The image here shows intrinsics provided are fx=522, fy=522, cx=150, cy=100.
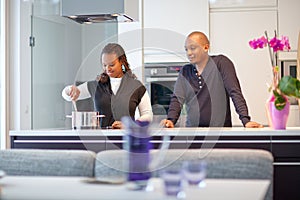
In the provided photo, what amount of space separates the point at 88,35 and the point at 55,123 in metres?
1.17

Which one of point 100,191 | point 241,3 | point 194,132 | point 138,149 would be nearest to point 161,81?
point 241,3

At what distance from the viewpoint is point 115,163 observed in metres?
2.03

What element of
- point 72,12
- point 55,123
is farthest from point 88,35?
point 72,12

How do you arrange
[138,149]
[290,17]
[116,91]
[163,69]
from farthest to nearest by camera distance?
[163,69] → [290,17] → [116,91] → [138,149]

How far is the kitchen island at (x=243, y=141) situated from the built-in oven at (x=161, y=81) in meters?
1.99

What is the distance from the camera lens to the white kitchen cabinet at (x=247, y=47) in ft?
16.5

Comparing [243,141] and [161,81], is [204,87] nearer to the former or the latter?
[243,141]

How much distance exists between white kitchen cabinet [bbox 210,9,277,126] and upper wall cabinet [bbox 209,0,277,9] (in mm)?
49

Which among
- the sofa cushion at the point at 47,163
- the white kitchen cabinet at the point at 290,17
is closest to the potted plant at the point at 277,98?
the sofa cushion at the point at 47,163

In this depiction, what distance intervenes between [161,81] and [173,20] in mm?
617

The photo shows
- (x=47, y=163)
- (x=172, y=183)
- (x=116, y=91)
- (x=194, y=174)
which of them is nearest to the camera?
(x=172, y=183)

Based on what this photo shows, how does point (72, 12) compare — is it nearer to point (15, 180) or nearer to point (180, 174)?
point (15, 180)

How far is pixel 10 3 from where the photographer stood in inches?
205

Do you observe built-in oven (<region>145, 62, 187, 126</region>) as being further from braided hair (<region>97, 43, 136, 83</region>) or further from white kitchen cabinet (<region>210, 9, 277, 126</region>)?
braided hair (<region>97, 43, 136, 83</region>)
